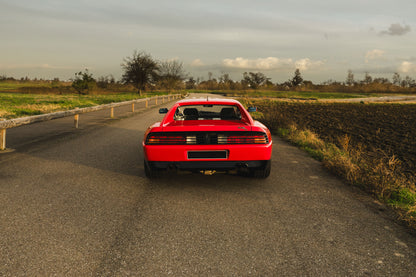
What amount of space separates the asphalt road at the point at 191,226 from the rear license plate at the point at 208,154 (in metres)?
0.53

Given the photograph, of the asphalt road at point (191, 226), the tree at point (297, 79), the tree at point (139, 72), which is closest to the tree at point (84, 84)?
the tree at point (139, 72)

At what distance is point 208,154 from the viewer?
4746mm

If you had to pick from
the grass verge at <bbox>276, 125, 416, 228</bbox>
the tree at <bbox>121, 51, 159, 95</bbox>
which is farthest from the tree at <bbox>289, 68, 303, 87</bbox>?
the grass verge at <bbox>276, 125, 416, 228</bbox>

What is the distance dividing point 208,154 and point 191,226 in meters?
1.37

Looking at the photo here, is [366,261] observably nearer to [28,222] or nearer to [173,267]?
[173,267]

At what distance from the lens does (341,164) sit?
6289 millimetres

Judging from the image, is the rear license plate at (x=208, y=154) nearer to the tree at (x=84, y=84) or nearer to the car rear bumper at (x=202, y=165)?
the car rear bumper at (x=202, y=165)

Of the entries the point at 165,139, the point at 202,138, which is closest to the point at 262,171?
the point at 202,138

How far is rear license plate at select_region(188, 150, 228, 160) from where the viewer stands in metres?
4.73

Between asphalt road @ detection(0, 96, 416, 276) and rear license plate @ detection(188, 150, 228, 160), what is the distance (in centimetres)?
53

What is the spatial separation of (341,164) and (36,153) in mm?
6582

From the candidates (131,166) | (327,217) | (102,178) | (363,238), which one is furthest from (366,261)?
(131,166)

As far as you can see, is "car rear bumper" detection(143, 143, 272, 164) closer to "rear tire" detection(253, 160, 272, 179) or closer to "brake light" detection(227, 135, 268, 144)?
"brake light" detection(227, 135, 268, 144)

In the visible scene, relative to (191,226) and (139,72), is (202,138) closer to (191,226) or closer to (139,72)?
(191,226)
